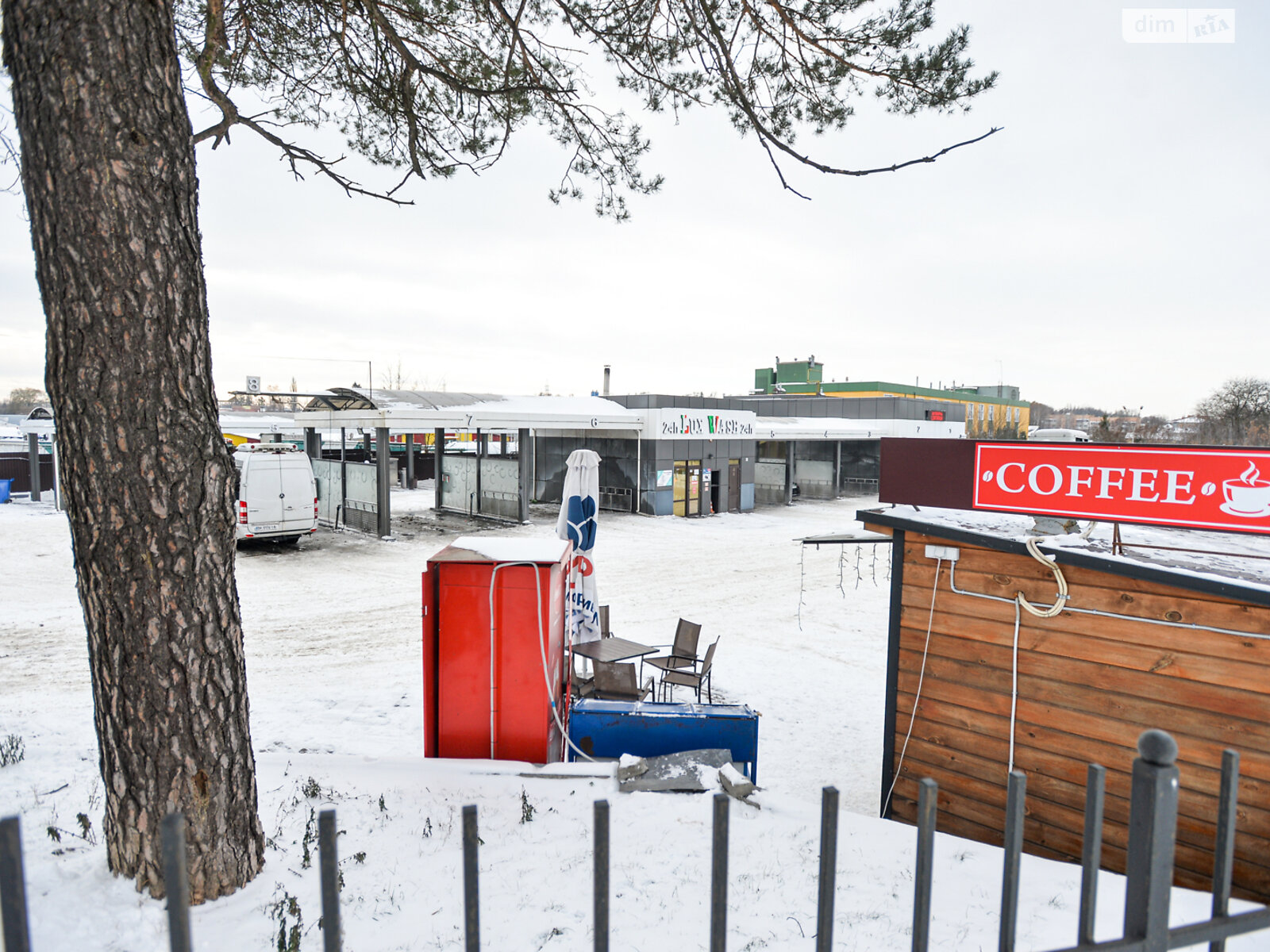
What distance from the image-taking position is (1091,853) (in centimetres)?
147

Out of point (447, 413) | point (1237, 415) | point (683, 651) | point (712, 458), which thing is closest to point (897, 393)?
point (1237, 415)

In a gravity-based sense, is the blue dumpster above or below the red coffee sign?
below

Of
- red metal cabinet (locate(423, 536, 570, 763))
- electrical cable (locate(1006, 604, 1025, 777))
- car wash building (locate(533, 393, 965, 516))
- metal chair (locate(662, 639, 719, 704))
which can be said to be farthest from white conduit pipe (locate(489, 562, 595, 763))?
car wash building (locate(533, 393, 965, 516))

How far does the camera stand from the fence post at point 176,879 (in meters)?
1.12

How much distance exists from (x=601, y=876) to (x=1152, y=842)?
3.71ft

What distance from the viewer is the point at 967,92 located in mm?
5035

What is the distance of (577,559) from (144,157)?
17.1ft

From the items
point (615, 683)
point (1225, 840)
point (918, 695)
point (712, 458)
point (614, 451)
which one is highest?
point (614, 451)

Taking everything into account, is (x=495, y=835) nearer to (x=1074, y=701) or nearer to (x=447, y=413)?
(x=1074, y=701)

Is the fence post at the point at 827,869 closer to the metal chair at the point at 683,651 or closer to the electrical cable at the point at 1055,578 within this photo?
the electrical cable at the point at 1055,578

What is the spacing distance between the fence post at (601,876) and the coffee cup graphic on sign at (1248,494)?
381 centimetres

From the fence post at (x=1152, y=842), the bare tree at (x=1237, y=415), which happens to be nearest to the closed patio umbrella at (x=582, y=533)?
the fence post at (x=1152, y=842)

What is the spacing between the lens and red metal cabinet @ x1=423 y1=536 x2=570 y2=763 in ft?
16.9

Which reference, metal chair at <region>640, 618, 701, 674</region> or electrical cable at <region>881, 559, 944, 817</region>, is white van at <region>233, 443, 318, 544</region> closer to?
metal chair at <region>640, 618, 701, 674</region>
